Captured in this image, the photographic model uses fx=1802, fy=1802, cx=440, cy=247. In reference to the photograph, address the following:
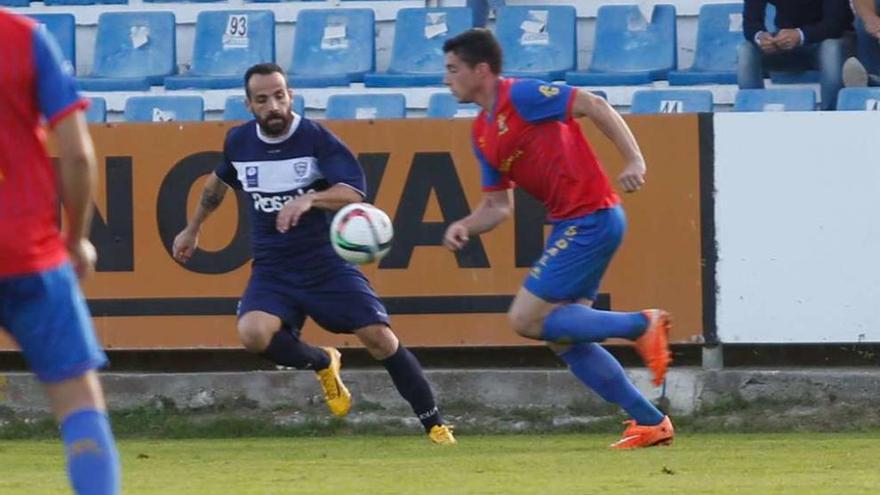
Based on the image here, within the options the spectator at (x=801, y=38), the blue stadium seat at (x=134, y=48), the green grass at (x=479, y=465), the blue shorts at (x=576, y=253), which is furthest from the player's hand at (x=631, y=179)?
the blue stadium seat at (x=134, y=48)

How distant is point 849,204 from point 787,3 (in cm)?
260

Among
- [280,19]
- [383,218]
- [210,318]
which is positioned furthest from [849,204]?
[280,19]

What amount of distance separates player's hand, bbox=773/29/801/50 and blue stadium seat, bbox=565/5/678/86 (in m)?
1.15

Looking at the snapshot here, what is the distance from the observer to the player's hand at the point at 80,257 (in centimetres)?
470

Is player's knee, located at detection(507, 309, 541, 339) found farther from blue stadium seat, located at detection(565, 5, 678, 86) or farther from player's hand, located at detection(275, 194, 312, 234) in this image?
blue stadium seat, located at detection(565, 5, 678, 86)

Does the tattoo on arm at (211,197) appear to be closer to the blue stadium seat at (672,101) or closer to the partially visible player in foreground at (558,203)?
the partially visible player in foreground at (558,203)

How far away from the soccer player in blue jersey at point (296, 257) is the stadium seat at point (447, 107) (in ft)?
9.96

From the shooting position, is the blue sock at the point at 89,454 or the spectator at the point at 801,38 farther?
the spectator at the point at 801,38

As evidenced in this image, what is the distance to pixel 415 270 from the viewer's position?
1036cm

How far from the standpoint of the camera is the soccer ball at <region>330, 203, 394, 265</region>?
345 inches

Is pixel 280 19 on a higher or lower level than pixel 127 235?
higher

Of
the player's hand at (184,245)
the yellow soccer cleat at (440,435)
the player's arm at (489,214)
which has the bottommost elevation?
the yellow soccer cleat at (440,435)

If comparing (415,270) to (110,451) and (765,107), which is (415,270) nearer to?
(765,107)

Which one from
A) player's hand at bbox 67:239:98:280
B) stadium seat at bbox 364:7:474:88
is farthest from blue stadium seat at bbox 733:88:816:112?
player's hand at bbox 67:239:98:280
